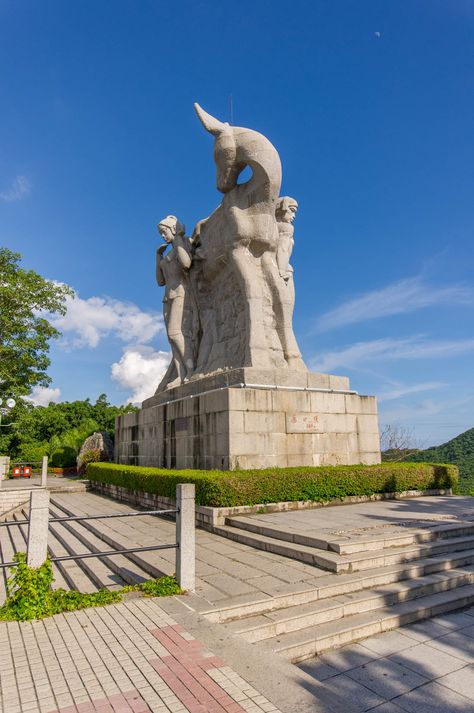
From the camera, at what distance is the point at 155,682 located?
2570 mm

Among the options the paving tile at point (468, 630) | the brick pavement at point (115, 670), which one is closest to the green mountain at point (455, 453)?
the paving tile at point (468, 630)

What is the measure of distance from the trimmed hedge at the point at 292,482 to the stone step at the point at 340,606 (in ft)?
10.1

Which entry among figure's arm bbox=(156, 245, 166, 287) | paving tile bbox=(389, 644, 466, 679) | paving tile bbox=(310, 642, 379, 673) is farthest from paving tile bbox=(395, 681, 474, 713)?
figure's arm bbox=(156, 245, 166, 287)

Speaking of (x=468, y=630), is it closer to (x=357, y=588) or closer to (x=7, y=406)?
(x=357, y=588)

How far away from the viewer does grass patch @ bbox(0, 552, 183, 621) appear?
3498 mm

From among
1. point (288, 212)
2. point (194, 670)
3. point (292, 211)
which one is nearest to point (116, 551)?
point (194, 670)

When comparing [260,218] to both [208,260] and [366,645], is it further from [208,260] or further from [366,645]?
[366,645]

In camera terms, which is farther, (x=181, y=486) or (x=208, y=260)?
(x=208, y=260)

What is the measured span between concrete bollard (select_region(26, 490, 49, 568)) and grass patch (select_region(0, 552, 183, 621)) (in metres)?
0.06

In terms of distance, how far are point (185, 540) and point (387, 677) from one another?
1845mm

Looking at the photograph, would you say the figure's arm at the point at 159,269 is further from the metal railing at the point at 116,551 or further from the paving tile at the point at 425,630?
the paving tile at the point at 425,630

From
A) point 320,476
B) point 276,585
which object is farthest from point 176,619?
point 320,476

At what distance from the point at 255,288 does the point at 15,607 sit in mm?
7826

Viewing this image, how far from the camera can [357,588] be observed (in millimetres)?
4211
